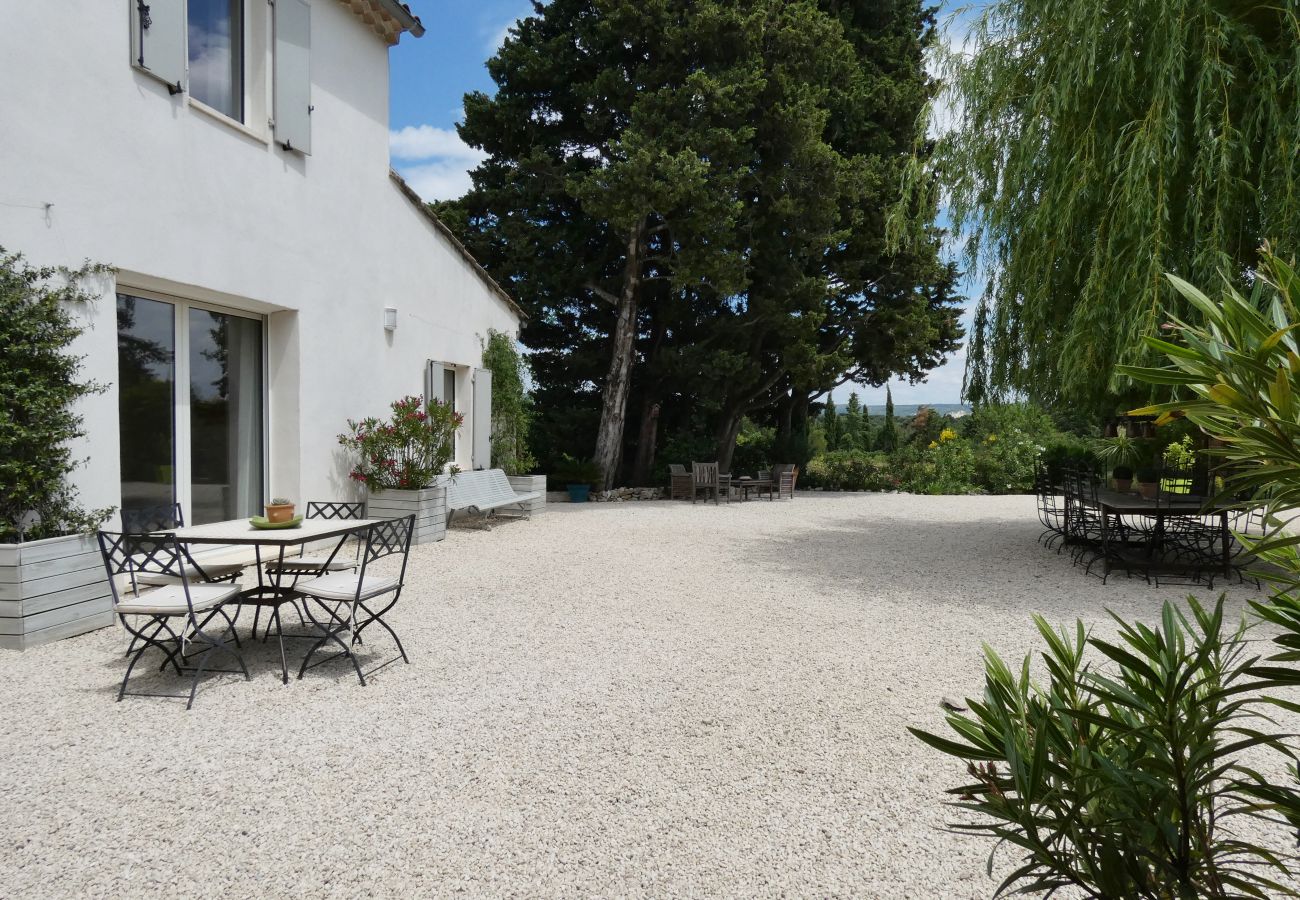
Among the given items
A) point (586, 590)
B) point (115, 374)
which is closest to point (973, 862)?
point (586, 590)

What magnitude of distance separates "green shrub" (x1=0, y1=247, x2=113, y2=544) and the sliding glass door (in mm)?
908

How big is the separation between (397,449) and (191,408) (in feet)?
8.18

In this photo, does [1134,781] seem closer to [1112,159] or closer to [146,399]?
[146,399]

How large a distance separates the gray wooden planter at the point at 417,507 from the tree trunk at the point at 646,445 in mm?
8576

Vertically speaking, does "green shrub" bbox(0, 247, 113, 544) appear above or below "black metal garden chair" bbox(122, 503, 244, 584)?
above

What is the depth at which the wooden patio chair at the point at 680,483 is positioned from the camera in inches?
640

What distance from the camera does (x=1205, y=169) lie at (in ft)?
22.1

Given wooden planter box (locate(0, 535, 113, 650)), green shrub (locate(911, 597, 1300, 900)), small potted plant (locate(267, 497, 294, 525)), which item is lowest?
wooden planter box (locate(0, 535, 113, 650))

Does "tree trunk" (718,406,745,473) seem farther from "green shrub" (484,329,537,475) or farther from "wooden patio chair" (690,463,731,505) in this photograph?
"green shrub" (484,329,537,475)

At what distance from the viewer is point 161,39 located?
5938 millimetres

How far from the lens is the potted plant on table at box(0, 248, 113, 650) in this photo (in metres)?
4.62

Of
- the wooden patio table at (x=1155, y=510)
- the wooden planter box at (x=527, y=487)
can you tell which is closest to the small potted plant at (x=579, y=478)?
the wooden planter box at (x=527, y=487)

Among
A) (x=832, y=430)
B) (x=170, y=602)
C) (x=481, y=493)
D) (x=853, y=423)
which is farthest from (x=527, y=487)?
(x=853, y=423)

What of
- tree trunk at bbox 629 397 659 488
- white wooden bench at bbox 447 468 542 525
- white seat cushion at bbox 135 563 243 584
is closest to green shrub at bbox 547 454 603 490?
tree trunk at bbox 629 397 659 488
